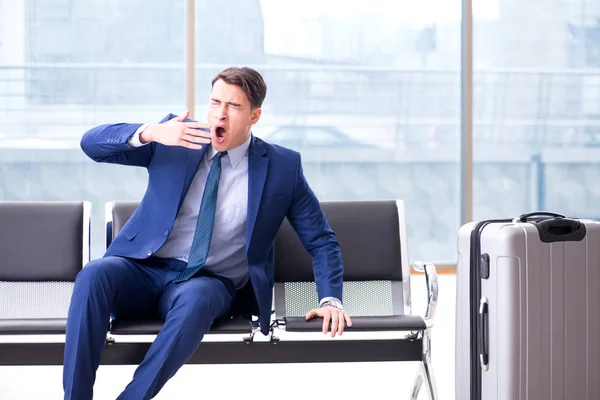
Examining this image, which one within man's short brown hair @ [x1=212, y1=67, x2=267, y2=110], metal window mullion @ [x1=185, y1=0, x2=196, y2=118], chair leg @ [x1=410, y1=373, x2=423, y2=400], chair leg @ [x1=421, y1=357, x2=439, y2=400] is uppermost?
metal window mullion @ [x1=185, y1=0, x2=196, y2=118]

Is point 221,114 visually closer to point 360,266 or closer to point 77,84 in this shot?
point 360,266

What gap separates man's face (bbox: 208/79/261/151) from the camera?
2.40 meters

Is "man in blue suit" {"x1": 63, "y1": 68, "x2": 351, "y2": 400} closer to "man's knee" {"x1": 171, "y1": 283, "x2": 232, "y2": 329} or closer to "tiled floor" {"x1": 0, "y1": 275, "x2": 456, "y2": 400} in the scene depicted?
"man's knee" {"x1": 171, "y1": 283, "x2": 232, "y2": 329}

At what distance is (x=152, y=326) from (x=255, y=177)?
554 mm

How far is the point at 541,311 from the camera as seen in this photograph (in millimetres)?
2242

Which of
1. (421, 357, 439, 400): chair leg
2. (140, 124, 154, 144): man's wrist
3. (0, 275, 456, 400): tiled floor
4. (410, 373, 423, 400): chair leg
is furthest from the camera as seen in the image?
(0, 275, 456, 400): tiled floor

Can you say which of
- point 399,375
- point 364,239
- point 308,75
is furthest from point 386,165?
point 364,239

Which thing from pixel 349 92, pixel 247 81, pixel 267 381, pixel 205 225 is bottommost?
pixel 267 381

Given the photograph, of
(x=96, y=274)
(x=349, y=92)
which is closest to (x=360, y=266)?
(x=96, y=274)

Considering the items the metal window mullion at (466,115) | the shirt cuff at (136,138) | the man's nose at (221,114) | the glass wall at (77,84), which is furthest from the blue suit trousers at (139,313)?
the metal window mullion at (466,115)

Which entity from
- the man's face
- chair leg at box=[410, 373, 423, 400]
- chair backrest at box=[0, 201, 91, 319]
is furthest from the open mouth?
chair leg at box=[410, 373, 423, 400]

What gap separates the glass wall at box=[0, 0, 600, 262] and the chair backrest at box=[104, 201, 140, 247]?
6.97 feet

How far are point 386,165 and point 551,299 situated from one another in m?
2.88

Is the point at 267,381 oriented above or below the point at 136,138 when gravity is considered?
below
